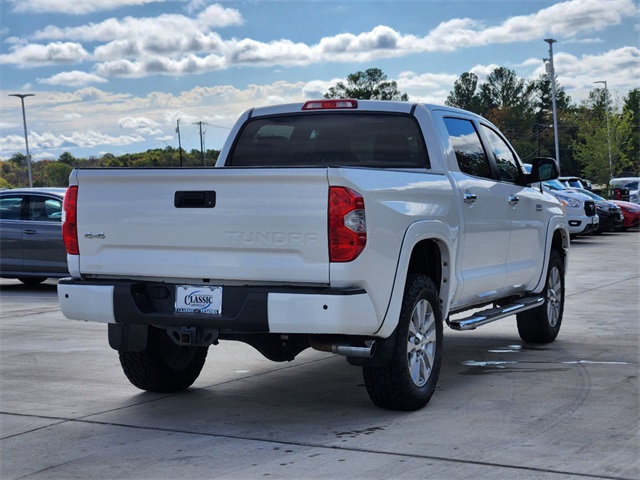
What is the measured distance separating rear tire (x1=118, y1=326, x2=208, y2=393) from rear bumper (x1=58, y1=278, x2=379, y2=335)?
2.36 ft

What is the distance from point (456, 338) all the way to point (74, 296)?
185 inches

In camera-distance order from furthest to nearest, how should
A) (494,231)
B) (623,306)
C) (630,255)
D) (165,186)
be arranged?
(630,255) → (623,306) → (494,231) → (165,186)

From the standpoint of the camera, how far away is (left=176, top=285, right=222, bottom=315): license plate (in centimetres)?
624

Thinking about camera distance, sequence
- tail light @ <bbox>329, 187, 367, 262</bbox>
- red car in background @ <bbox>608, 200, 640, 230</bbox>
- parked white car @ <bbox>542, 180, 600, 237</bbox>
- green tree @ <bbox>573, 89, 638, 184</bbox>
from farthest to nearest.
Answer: green tree @ <bbox>573, 89, 638, 184</bbox> < red car in background @ <bbox>608, 200, 640, 230</bbox> < parked white car @ <bbox>542, 180, 600, 237</bbox> < tail light @ <bbox>329, 187, 367, 262</bbox>

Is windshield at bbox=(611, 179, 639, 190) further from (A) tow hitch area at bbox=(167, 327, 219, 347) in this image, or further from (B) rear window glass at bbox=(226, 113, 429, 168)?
(A) tow hitch area at bbox=(167, 327, 219, 347)

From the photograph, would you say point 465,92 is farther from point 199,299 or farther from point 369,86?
point 199,299

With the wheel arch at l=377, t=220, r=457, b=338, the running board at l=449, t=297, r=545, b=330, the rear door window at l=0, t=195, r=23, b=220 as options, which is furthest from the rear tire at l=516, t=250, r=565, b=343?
the rear door window at l=0, t=195, r=23, b=220

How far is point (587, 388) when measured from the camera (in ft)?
24.2

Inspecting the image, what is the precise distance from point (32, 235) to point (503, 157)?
8888 mm

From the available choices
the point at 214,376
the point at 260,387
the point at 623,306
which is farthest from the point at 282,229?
the point at 623,306

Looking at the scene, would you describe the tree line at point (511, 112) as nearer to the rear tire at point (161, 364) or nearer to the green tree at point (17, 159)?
the green tree at point (17, 159)

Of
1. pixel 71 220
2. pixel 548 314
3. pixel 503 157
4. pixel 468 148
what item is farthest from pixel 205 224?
pixel 548 314

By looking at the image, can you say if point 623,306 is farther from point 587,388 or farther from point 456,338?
point 587,388

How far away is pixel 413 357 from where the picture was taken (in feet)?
22.0
